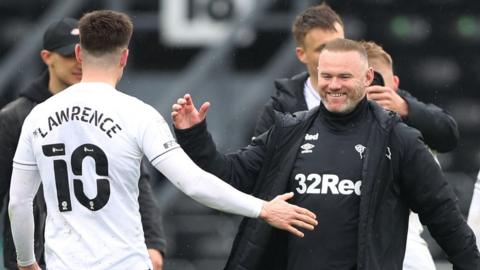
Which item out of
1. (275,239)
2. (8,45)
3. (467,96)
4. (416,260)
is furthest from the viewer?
(8,45)

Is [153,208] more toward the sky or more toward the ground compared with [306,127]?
more toward the ground

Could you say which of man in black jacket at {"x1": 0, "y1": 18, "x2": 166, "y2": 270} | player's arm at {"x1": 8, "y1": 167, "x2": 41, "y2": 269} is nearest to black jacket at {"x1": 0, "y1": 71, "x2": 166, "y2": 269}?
man in black jacket at {"x1": 0, "y1": 18, "x2": 166, "y2": 270}

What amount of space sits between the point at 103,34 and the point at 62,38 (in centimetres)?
168

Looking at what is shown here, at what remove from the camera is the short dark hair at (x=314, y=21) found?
8047 millimetres

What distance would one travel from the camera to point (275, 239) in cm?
663

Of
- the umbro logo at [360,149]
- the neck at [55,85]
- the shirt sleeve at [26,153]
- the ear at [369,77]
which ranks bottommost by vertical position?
the shirt sleeve at [26,153]

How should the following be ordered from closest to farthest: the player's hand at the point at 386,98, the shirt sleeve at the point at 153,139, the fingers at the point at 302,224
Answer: the shirt sleeve at the point at 153,139 < the fingers at the point at 302,224 < the player's hand at the point at 386,98

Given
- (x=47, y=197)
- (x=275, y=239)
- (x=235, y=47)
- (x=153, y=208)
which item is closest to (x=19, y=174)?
(x=47, y=197)

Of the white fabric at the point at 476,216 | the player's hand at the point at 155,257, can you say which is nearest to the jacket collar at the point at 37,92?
the player's hand at the point at 155,257

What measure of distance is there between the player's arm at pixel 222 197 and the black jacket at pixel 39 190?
148 centimetres

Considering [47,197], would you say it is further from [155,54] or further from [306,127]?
[155,54]

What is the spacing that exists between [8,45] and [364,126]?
303 inches

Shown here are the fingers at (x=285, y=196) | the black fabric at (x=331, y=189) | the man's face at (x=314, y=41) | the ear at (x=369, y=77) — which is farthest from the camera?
the man's face at (x=314, y=41)

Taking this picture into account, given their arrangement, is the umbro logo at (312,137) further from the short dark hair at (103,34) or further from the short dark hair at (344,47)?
the short dark hair at (103,34)
